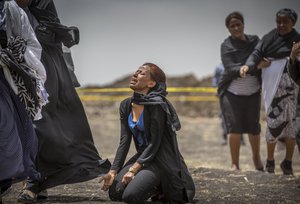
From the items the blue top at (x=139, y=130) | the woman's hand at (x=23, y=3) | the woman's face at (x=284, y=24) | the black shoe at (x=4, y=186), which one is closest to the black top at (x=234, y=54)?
the woman's face at (x=284, y=24)

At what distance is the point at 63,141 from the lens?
18.6ft

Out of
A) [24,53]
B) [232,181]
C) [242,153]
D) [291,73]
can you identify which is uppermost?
[24,53]

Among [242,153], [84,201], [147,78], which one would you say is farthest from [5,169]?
[242,153]

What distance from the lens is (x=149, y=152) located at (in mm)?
5297

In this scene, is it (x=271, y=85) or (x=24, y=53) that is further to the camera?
(x=271, y=85)

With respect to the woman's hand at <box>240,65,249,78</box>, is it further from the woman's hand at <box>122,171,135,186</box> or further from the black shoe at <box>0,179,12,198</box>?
the black shoe at <box>0,179,12,198</box>

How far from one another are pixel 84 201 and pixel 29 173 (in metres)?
0.66

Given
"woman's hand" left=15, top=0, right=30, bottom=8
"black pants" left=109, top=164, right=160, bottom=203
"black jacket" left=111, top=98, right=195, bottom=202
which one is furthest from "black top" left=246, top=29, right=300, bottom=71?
"woman's hand" left=15, top=0, right=30, bottom=8

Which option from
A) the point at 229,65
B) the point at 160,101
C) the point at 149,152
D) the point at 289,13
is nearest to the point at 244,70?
the point at 229,65

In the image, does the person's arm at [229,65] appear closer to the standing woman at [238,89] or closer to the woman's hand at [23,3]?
the standing woman at [238,89]

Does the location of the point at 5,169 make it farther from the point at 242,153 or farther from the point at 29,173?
the point at 242,153

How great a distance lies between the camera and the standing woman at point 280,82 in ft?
25.0

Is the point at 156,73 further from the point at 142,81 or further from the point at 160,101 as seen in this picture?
the point at 160,101

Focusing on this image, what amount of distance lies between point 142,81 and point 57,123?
898 mm
